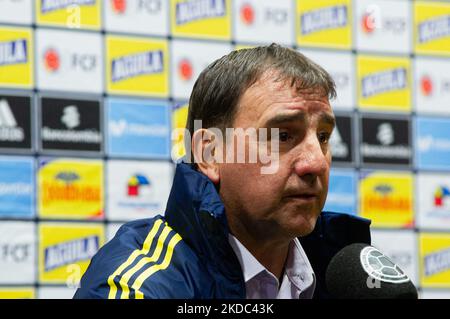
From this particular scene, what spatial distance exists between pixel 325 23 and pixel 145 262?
262cm

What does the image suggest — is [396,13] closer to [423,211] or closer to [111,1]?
[423,211]

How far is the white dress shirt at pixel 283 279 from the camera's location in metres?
1.47

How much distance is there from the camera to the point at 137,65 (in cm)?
343

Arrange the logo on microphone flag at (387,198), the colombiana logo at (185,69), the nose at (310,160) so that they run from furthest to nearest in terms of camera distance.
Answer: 1. the logo on microphone flag at (387,198)
2. the colombiana logo at (185,69)
3. the nose at (310,160)

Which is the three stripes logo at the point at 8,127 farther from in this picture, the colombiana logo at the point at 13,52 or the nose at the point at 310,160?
the nose at the point at 310,160

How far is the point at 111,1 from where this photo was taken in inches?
135

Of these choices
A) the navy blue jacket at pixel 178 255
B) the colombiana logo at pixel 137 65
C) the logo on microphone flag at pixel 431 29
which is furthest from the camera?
the logo on microphone flag at pixel 431 29

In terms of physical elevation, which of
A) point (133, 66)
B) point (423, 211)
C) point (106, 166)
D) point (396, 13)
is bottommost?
Result: point (423, 211)

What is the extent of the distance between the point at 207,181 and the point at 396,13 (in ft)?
8.90

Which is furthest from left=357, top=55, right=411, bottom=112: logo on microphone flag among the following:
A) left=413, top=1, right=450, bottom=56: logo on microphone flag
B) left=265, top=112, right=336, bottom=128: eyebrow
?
left=265, top=112, right=336, bottom=128: eyebrow

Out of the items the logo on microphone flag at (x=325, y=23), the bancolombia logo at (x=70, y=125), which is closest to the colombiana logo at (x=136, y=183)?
the bancolombia logo at (x=70, y=125)

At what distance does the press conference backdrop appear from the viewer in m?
3.20

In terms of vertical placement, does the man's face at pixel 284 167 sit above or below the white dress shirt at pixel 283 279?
above
